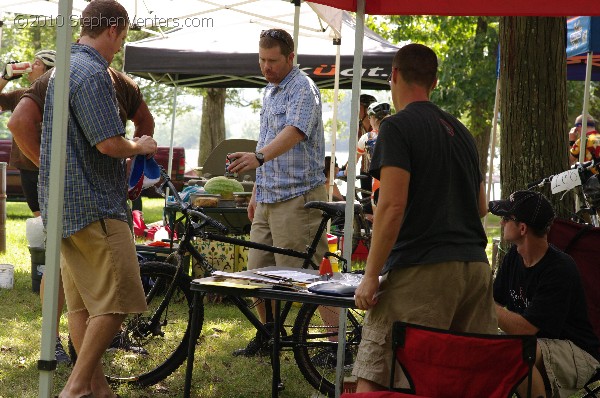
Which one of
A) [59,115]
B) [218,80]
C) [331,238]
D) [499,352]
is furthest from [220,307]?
[218,80]

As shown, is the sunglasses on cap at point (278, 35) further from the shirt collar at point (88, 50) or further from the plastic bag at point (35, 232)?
the plastic bag at point (35, 232)

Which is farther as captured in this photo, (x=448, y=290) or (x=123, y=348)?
(x=123, y=348)

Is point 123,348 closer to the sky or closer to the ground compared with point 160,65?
closer to the ground

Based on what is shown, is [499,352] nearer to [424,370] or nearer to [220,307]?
[424,370]

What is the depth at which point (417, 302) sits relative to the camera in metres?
3.70

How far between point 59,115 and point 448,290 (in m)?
1.61

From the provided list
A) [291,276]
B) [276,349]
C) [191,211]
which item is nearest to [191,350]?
[291,276]

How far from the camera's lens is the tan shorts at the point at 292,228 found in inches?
226

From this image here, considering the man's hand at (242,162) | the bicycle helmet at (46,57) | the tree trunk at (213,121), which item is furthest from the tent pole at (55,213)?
the tree trunk at (213,121)

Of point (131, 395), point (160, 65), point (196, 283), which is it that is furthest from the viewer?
point (160, 65)

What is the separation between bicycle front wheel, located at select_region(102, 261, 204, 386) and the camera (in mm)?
5512

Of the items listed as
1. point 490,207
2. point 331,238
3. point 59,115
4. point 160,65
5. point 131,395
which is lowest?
point 131,395

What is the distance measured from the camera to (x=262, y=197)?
5883 mm

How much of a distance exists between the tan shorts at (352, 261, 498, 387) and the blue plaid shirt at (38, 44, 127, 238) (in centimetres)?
143
